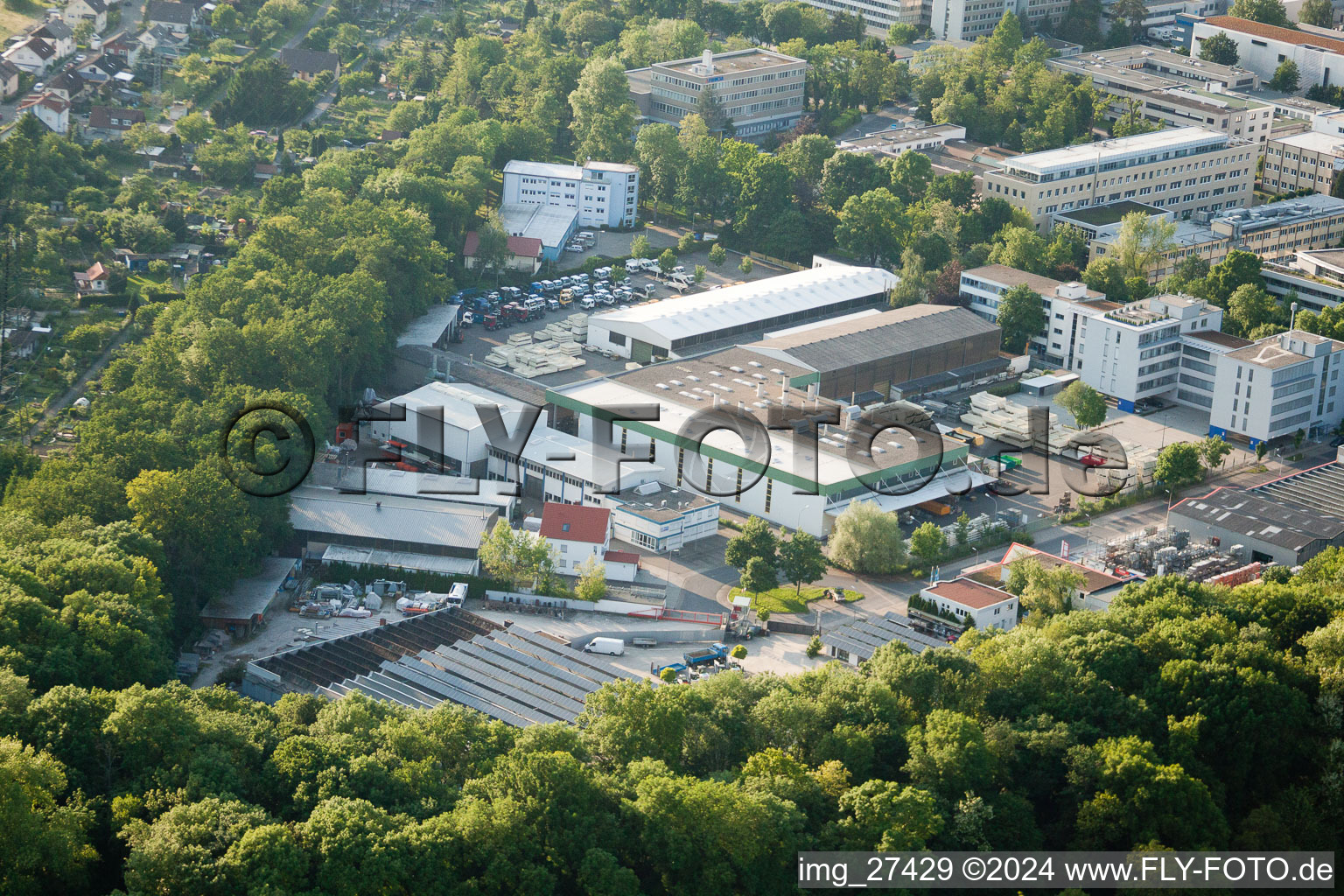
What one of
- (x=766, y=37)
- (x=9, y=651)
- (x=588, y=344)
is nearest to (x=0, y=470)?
(x=9, y=651)

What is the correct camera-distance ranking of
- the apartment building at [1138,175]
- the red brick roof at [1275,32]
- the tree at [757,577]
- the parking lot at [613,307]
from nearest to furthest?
1. the tree at [757,577]
2. the parking lot at [613,307]
3. the apartment building at [1138,175]
4. the red brick roof at [1275,32]

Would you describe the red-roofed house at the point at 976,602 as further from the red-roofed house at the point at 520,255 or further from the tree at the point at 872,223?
the red-roofed house at the point at 520,255

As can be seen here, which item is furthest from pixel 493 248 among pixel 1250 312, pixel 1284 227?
Answer: pixel 1284 227

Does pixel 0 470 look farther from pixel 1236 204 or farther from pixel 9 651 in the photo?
pixel 1236 204

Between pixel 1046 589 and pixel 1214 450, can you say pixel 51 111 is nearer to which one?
pixel 1214 450

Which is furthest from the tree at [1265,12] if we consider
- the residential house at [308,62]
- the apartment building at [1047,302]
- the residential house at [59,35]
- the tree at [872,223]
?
the residential house at [59,35]
